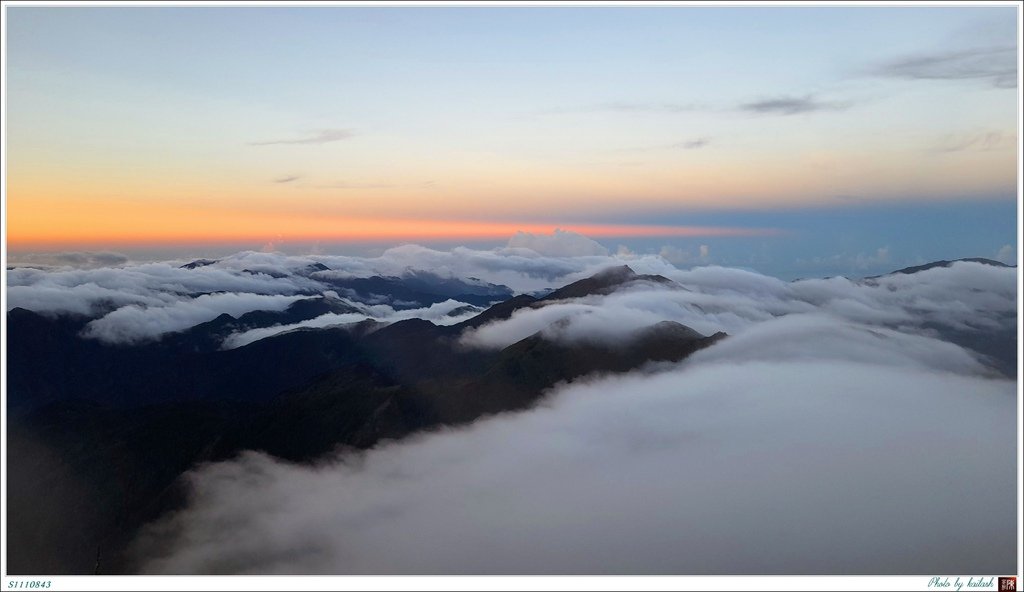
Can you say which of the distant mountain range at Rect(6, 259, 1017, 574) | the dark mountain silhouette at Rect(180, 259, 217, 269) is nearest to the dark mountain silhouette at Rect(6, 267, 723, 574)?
the distant mountain range at Rect(6, 259, 1017, 574)

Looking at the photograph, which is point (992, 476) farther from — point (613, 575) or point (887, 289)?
point (613, 575)

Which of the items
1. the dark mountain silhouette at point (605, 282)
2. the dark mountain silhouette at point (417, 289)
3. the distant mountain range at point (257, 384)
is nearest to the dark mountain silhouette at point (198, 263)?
the distant mountain range at point (257, 384)

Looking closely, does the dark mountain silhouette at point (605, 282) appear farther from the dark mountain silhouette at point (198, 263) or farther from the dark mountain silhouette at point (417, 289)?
the dark mountain silhouette at point (198, 263)

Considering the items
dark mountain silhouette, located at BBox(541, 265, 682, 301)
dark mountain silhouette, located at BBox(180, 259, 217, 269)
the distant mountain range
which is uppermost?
dark mountain silhouette, located at BBox(180, 259, 217, 269)

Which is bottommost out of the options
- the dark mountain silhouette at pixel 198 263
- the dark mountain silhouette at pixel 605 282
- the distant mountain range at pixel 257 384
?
the distant mountain range at pixel 257 384

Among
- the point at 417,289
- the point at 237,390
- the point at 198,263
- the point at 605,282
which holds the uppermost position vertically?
the point at 198,263

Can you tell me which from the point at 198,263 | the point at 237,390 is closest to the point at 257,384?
the point at 237,390

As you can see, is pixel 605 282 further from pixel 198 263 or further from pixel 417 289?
pixel 198 263

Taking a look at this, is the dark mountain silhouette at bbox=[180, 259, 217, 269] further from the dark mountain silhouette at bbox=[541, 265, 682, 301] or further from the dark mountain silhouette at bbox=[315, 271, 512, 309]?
the dark mountain silhouette at bbox=[541, 265, 682, 301]
